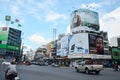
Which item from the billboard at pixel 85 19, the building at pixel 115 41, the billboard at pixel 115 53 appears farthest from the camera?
the building at pixel 115 41

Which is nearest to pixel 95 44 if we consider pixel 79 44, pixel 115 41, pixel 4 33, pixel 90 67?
pixel 79 44

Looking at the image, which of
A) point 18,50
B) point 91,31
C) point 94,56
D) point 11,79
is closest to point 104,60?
point 94,56

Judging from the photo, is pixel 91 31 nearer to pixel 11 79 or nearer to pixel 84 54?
pixel 84 54

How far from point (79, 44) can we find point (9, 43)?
3743 cm

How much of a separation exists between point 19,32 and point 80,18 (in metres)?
40.7

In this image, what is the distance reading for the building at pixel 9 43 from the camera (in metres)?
87.6

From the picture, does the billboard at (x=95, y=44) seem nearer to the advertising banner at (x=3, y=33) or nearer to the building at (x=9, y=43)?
the building at (x=9, y=43)

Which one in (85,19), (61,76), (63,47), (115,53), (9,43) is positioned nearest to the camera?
(61,76)

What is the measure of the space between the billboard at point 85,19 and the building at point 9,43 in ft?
106

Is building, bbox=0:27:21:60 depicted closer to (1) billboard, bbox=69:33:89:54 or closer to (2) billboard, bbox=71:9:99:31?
(1) billboard, bbox=69:33:89:54

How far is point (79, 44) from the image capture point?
2800 inches

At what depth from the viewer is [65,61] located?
3167 inches

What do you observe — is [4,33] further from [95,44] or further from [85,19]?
[95,44]

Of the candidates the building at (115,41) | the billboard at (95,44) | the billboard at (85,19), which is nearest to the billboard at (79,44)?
the billboard at (95,44)
